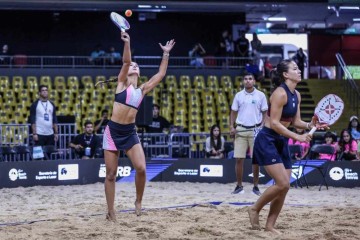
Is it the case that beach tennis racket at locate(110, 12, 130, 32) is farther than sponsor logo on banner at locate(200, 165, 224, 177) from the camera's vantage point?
No

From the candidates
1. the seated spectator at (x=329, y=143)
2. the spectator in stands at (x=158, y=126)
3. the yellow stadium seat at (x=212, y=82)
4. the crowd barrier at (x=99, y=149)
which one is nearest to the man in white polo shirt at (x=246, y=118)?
the seated spectator at (x=329, y=143)

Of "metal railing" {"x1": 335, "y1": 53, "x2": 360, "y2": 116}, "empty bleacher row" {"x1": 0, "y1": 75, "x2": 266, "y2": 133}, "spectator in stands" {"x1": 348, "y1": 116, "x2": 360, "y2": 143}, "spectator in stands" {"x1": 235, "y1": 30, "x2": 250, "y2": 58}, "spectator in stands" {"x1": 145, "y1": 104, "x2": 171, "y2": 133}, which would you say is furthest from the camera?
"spectator in stands" {"x1": 235, "y1": 30, "x2": 250, "y2": 58}

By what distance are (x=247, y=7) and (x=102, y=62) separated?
562 centimetres

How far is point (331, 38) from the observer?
4172cm

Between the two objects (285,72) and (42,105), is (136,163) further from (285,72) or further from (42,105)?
(42,105)

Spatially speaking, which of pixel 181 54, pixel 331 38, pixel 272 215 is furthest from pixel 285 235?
pixel 331 38

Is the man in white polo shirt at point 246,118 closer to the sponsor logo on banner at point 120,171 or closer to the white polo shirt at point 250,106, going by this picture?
the white polo shirt at point 250,106

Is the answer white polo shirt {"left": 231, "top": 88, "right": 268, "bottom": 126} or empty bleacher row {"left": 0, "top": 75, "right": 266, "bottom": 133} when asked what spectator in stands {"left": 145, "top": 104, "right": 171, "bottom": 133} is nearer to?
empty bleacher row {"left": 0, "top": 75, "right": 266, "bottom": 133}

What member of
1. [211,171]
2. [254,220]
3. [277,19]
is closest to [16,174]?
[211,171]

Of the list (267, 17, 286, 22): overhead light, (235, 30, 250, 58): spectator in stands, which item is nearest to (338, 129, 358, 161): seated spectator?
(235, 30, 250, 58): spectator in stands

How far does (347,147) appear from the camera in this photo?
1842 centimetres

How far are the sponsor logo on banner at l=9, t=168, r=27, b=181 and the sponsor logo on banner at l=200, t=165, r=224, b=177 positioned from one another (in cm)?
383

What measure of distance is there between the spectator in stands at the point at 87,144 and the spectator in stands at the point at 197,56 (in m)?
11.0

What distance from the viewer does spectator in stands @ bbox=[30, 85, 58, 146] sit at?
17953 mm
